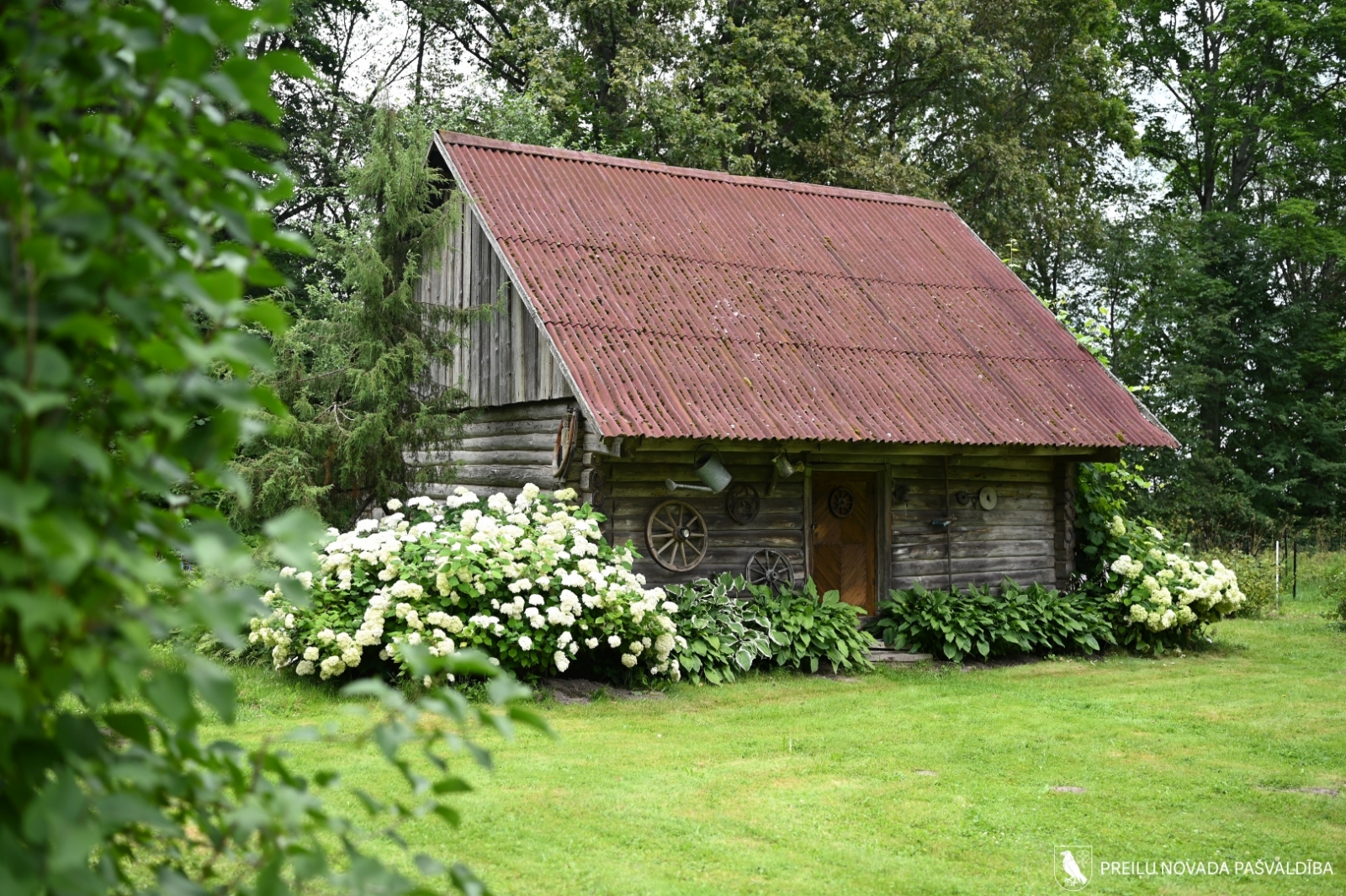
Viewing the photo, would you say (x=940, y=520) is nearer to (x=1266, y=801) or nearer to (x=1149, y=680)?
(x=1149, y=680)

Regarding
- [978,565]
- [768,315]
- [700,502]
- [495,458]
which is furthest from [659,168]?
[978,565]

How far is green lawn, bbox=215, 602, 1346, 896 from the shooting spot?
591cm

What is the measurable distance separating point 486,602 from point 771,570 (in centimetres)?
393

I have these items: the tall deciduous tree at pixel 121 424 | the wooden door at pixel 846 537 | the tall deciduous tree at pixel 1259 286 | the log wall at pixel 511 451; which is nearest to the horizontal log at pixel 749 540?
the wooden door at pixel 846 537

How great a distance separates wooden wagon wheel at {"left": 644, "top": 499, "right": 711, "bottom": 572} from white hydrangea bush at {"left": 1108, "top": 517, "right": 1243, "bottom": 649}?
569 centimetres

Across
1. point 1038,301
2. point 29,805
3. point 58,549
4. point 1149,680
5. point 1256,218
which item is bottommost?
point 1149,680

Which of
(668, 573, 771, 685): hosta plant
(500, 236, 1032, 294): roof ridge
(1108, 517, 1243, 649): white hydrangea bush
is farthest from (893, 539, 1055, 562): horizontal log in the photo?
(500, 236, 1032, 294): roof ridge

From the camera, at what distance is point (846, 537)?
1420 cm

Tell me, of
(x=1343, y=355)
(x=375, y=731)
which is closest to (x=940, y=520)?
(x=375, y=731)

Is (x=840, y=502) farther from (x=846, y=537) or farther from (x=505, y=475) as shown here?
(x=505, y=475)

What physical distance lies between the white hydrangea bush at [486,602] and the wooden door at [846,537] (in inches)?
127

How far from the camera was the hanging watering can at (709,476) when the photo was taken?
477 inches

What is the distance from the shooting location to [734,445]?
1217 centimetres

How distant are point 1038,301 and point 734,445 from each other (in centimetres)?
754
